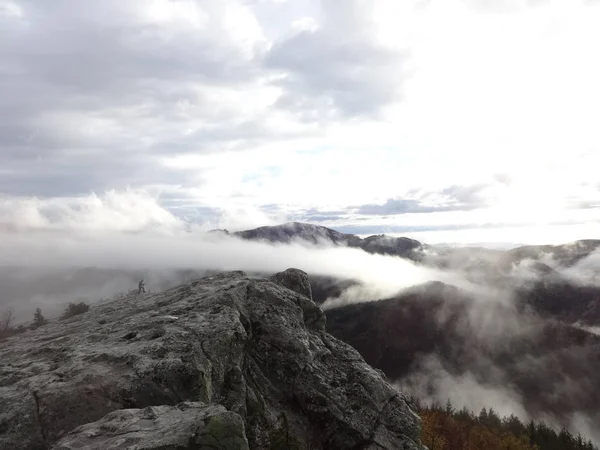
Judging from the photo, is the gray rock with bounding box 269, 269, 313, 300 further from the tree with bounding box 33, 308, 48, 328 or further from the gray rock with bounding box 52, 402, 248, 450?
the tree with bounding box 33, 308, 48, 328

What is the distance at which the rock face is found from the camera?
582 inches

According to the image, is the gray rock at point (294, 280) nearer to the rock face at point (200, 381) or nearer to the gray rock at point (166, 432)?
the rock face at point (200, 381)

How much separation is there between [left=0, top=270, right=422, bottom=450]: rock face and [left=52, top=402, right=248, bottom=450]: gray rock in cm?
4

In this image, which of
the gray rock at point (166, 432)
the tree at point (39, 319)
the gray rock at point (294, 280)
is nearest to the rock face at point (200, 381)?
the gray rock at point (166, 432)

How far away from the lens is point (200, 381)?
19141 mm

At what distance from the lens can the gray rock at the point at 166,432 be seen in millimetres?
12438

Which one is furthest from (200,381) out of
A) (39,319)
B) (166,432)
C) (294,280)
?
(39,319)

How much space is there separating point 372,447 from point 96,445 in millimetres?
13825

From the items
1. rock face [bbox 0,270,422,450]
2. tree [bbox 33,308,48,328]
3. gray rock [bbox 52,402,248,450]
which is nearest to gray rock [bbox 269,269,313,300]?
rock face [bbox 0,270,422,450]

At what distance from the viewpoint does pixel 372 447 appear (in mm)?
21875

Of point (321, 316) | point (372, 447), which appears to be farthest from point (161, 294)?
point (372, 447)

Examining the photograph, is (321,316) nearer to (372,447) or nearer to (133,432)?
(372,447)

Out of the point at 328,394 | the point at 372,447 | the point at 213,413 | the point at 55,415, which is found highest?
the point at 213,413

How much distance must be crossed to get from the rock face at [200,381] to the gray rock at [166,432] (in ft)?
0.14
